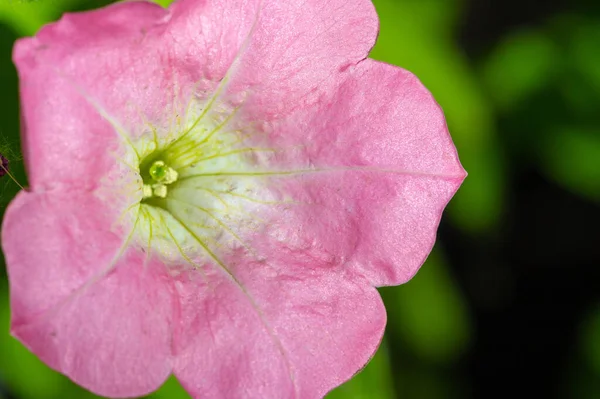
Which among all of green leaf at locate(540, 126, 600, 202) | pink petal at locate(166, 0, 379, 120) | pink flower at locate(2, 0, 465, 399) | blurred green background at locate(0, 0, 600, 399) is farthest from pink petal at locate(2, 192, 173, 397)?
green leaf at locate(540, 126, 600, 202)

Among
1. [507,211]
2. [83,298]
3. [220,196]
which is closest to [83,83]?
[83,298]

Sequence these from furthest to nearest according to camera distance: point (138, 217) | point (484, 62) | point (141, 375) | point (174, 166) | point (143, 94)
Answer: point (484, 62)
point (174, 166)
point (138, 217)
point (143, 94)
point (141, 375)

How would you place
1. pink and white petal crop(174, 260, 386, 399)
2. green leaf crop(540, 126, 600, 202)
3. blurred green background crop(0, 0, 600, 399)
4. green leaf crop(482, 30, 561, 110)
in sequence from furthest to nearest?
green leaf crop(482, 30, 561, 110), green leaf crop(540, 126, 600, 202), blurred green background crop(0, 0, 600, 399), pink and white petal crop(174, 260, 386, 399)

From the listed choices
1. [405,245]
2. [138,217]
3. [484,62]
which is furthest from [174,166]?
[484,62]

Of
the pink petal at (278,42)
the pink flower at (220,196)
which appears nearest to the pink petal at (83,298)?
the pink flower at (220,196)

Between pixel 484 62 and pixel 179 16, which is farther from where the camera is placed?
pixel 484 62

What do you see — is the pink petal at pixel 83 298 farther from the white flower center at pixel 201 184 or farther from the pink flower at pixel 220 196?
the white flower center at pixel 201 184

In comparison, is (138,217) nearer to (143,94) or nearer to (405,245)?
(143,94)

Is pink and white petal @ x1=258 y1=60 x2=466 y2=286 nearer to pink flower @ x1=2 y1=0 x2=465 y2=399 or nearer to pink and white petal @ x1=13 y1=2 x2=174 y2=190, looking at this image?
pink flower @ x1=2 y1=0 x2=465 y2=399
